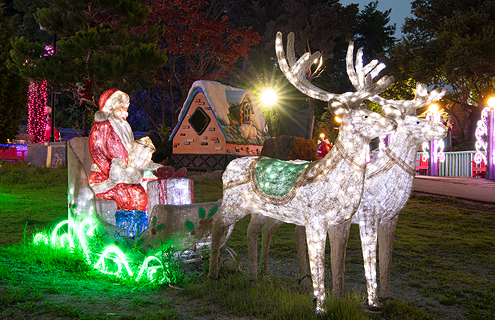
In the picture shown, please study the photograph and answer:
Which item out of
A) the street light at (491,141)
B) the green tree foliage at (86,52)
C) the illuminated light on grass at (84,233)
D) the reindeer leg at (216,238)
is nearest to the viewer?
the reindeer leg at (216,238)

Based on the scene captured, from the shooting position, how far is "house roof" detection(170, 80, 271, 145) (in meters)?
15.5

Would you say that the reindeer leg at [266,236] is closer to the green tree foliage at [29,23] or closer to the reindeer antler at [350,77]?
the reindeer antler at [350,77]

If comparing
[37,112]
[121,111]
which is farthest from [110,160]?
[37,112]

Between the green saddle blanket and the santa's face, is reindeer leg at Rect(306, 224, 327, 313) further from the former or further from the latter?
the santa's face

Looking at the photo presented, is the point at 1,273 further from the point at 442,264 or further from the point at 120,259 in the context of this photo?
the point at 442,264

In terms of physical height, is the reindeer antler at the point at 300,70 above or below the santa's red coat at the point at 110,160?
above

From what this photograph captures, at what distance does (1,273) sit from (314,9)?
27.6 meters

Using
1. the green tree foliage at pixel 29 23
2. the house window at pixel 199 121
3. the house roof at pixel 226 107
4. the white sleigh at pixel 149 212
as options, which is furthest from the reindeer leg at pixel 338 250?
the green tree foliage at pixel 29 23

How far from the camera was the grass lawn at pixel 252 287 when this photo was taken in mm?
3219

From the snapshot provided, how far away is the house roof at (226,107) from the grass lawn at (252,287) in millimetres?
8750

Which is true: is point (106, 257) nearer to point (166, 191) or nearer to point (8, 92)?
point (166, 191)

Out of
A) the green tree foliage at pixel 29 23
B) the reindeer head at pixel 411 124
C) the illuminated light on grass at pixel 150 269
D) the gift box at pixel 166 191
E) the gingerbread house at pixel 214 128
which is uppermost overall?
the green tree foliage at pixel 29 23

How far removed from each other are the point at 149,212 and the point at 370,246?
2492 mm

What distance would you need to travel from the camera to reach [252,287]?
11.7 ft
